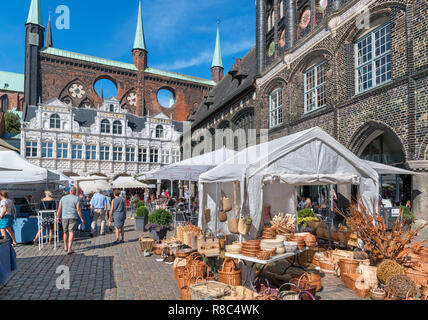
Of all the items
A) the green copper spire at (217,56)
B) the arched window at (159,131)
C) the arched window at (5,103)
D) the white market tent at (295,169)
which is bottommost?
the white market tent at (295,169)

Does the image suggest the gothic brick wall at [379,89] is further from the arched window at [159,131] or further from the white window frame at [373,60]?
the arched window at [159,131]

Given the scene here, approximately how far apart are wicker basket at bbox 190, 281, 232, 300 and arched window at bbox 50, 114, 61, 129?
35.0m

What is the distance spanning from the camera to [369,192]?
6.71 meters

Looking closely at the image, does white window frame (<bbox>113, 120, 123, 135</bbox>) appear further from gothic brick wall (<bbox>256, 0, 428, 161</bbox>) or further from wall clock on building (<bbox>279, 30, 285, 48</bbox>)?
gothic brick wall (<bbox>256, 0, 428, 161</bbox>)

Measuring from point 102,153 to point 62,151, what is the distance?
429 cm

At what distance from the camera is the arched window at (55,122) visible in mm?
34125

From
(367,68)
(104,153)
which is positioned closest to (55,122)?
(104,153)

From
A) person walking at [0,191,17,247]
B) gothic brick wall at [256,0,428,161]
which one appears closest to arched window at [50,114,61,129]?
gothic brick wall at [256,0,428,161]

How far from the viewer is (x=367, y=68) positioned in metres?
12.2

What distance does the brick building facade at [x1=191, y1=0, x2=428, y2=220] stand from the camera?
32.5 feet

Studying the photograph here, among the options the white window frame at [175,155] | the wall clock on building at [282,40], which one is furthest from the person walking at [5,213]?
the white window frame at [175,155]

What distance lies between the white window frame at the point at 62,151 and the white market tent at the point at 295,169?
3189 centimetres
